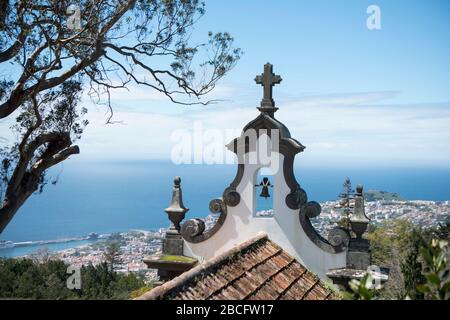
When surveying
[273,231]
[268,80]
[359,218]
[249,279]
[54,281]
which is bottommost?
[54,281]

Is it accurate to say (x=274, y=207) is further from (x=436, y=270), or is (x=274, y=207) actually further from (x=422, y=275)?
(x=436, y=270)

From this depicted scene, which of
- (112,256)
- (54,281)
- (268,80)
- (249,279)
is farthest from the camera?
(112,256)

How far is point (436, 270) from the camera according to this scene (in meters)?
3.08

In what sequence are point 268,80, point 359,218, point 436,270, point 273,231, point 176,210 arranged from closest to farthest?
1. point 436,270
2. point 359,218
3. point 273,231
4. point 268,80
5. point 176,210

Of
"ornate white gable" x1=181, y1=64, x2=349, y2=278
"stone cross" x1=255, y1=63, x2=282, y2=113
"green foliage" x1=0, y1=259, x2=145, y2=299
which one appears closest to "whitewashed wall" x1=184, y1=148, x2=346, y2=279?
"ornate white gable" x1=181, y1=64, x2=349, y2=278

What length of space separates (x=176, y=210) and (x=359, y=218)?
3.21 meters

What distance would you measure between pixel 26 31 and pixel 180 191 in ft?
12.5

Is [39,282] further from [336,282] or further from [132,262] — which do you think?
[336,282]

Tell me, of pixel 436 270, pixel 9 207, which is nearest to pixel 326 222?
pixel 9 207

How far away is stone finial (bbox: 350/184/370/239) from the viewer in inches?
332

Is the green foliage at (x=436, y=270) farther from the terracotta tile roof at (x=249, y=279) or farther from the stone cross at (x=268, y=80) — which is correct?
the stone cross at (x=268, y=80)

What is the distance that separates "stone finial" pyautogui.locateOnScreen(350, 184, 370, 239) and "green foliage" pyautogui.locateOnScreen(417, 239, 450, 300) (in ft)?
17.1

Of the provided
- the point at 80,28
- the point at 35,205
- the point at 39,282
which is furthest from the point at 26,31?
the point at 35,205

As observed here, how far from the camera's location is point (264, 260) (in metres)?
7.52
